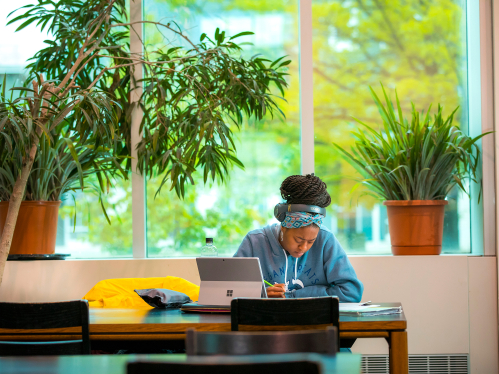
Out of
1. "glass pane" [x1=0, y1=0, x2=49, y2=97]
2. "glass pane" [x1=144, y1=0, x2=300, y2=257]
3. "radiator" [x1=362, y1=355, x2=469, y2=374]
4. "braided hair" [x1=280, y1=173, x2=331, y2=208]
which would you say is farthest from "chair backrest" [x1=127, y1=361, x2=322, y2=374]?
"glass pane" [x1=0, y1=0, x2=49, y2=97]

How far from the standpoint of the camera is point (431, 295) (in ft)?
10.5

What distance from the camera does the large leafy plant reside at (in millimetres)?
3178

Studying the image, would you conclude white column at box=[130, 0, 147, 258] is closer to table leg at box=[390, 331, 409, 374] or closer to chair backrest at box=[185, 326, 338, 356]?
table leg at box=[390, 331, 409, 374]

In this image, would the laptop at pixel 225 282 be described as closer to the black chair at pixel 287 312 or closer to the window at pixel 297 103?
the black chair at pixel 287 312

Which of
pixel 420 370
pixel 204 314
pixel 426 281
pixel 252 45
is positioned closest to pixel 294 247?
pixel 204 314

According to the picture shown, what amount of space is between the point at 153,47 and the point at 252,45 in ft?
2.39

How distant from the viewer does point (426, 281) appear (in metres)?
3.21

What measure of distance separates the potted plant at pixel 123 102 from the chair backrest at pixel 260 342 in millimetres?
1720

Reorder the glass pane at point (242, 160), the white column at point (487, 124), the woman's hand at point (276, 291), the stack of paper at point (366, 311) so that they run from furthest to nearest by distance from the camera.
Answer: the glass pane at point (242, 160), the white column at point (487, 124), the woman's hand at point (276, 291), the stack of paper at point (366, 311)

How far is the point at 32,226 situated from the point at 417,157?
8.34ft

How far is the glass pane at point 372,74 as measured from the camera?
11.9ft

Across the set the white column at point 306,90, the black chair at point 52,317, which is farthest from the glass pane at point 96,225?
the black chair at point 52,317

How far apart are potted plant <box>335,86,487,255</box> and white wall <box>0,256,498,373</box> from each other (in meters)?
0.16

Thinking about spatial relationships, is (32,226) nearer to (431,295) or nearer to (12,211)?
(12,211)
